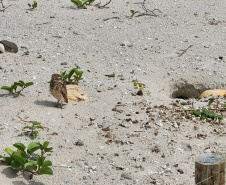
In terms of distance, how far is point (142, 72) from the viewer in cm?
741

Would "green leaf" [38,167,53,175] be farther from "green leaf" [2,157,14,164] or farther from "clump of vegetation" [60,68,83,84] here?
"clump of vegetation" [60,68,83,84]

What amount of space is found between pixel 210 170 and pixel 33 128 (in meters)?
2.81

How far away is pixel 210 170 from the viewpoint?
3.43m

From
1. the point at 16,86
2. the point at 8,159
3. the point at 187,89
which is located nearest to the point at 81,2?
the point at 187,89

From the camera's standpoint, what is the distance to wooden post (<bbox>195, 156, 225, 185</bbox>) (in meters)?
3.42

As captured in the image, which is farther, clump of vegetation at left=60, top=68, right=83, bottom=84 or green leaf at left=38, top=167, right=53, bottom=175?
clump of vegetation at left=60, top=68, right=83, bottom=84

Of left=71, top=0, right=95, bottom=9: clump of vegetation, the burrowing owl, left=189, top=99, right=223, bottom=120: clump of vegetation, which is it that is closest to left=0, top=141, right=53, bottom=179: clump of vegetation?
the burrowing owl

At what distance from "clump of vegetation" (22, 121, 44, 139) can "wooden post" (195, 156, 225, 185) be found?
2.43 metres

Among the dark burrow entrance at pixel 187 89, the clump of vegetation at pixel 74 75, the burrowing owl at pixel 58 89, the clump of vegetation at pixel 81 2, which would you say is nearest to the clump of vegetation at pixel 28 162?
the burrowing owl at pixel 58 89

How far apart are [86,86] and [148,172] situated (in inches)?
92.6

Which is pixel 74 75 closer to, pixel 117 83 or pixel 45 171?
pixel 117 83

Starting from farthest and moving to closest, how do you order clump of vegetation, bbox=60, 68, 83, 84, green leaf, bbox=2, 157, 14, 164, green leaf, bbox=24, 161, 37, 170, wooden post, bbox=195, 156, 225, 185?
1. clump of vegetation, bbox=60, 68, 83, 84
2. green leaf, bbox=2, 157, 14, 164
3. green leaf, bbox=24, 161, 37, 170
4. wooden post, bbox=195, 156, 225, 185

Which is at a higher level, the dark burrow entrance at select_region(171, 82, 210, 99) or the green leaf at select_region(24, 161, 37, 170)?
the green leaf at select_region(24, 161, 37, 170)

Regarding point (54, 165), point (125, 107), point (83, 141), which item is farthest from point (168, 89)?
point (54, 165)
